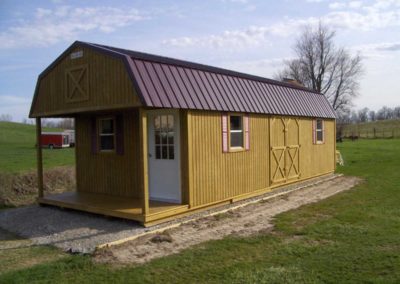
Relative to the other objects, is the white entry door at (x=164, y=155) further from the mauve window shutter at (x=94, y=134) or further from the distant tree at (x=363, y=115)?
the distant tree at (x=363, y=115)

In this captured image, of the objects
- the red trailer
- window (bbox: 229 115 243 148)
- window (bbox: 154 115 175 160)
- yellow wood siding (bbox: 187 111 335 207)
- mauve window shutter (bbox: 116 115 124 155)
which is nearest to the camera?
yellow wood siding (bbox: 187 111 335 207)

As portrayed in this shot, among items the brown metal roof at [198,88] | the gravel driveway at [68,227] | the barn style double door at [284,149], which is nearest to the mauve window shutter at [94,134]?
the gravel driveway at [68,227]

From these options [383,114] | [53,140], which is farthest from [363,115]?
[53,140]

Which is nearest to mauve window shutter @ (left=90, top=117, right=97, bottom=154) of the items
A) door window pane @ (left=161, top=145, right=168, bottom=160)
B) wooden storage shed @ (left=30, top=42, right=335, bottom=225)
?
wooden storage shed @ (left=30, top=42, right=335, bottom=225)

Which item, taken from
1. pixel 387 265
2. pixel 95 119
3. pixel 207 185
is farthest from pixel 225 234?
pixel 95 119

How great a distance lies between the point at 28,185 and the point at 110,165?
4.12 m

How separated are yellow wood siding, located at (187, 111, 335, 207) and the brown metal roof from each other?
0.33m

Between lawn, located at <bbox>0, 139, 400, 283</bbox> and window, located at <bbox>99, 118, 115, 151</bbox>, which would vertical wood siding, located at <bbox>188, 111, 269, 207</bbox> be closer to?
lawn, located at <bbox>0, 139, 400, 283</bbox>

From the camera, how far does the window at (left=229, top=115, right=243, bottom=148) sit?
1037cm

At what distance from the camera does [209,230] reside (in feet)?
24.9

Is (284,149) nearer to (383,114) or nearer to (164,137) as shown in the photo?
(164,137)

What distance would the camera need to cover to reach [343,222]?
796 centimetres

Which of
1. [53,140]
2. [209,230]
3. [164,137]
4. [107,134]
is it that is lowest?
[209,230]

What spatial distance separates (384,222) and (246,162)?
3.92 meters
